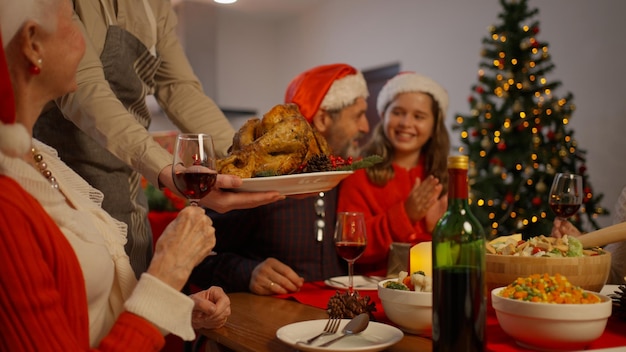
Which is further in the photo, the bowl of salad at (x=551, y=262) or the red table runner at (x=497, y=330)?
the bowl of salad at (x=551, y=262)

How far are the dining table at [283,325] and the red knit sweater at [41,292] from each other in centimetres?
31

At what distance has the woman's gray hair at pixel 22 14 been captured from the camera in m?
0.93

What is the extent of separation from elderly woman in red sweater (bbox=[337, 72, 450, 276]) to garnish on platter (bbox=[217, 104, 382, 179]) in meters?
0.66

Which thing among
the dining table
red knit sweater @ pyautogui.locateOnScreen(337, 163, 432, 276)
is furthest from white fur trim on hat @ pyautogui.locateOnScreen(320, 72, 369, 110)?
the dining table

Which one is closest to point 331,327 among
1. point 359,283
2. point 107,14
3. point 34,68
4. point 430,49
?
point 359,283

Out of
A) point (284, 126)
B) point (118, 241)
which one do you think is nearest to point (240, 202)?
point (284, 126)

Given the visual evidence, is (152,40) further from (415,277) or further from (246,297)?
(415,277)

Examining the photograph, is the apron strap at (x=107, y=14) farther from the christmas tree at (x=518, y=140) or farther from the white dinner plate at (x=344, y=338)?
the christmas tree at (x=518, y=140)

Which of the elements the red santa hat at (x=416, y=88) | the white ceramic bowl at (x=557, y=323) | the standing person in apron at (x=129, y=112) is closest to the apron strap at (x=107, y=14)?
the standing person in apron at (x=129, y=112)

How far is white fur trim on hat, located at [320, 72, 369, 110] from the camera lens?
8.77ft

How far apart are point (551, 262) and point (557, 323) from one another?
259mm

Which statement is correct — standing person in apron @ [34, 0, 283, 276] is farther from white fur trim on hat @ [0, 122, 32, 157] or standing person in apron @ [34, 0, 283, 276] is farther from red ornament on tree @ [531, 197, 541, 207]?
red ornament on tree @ [531, 197, 541, 207]

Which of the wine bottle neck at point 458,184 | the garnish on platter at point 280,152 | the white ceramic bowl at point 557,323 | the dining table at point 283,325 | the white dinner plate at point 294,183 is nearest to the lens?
the wine bottle neck at point 458,184

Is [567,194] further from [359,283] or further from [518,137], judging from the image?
[518,137]
